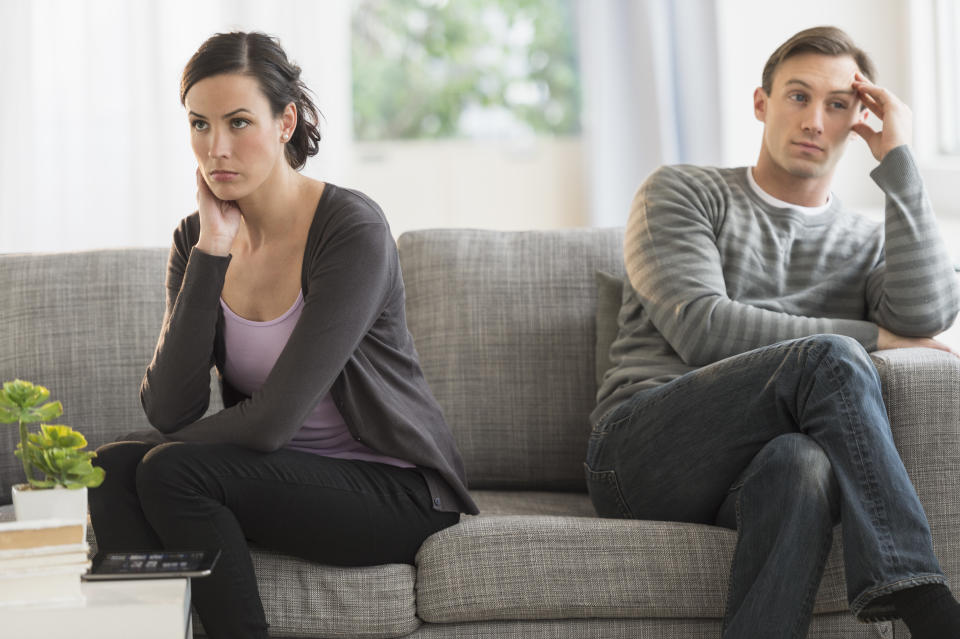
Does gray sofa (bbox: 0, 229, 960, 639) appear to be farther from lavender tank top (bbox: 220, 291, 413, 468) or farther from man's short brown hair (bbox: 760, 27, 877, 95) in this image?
man's short brown hair (bbox: 760, 27, 877, 95)

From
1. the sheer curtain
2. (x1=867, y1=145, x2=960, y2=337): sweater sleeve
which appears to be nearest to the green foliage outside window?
the sheer curtain

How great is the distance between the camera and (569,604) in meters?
1.73

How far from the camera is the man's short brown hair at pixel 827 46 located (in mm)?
2082

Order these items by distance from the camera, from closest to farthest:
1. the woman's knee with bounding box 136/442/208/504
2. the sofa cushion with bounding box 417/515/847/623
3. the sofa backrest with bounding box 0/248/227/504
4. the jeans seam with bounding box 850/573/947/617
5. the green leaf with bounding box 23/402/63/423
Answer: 1. the green leaf with bounding box 23/402/63/423
2. the jeans seam with bounding box 850/573/947/617
3. the woman's knee with bounding box 136/442/208/504
4. the sofa cushion with bounding box 417/515/847/623
5. the sofa backrest with bounding box 0/248/227/504

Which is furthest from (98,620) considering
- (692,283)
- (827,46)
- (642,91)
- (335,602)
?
(642,91)

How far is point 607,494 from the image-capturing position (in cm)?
191

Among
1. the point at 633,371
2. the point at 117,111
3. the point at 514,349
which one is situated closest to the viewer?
the point at 633,371

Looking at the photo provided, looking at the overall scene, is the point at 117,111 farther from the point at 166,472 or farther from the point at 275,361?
the point at 166,472

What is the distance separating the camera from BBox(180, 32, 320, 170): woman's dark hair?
177cm

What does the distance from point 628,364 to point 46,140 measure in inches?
104

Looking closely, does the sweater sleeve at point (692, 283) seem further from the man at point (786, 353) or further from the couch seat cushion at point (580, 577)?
the couch seat cushion at point (580, 577)

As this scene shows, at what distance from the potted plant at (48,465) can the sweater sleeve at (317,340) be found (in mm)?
318

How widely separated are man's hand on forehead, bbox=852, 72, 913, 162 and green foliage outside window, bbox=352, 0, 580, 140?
2679mm

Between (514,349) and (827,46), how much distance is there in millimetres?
828
